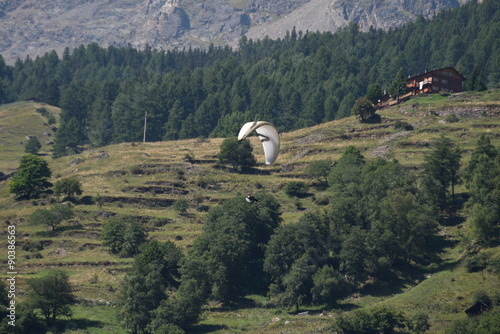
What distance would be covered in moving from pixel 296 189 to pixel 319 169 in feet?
18.9

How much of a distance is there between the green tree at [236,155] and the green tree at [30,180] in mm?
30817

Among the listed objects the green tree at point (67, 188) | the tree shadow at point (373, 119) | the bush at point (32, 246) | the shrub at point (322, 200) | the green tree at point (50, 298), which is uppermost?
the tree shadow at point (373, 119)

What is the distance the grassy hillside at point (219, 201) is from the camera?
59312 mm

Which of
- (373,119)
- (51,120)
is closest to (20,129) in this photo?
(51,120)

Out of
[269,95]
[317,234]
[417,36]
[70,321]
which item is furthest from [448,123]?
[417,36]

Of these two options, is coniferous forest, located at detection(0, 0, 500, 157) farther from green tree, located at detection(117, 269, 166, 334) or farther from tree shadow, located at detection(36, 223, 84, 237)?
green tree, located at detection(117, 269, 166, 334)

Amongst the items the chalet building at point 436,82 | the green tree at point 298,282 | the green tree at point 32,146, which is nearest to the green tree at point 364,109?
the chalet building at point 436,82

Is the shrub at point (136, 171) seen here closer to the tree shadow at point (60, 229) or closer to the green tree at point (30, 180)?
the green tree at point (30, 180)

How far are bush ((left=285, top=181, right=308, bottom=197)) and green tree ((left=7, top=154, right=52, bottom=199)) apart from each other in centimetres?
4004

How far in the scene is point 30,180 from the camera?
301 ft

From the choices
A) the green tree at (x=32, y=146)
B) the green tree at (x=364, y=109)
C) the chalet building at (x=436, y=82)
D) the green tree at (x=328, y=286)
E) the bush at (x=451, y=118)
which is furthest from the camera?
the green tree at (x=32, y=146)

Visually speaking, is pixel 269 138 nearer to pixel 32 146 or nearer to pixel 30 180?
pixel 30 180

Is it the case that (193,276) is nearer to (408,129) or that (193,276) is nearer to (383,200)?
(383,200)

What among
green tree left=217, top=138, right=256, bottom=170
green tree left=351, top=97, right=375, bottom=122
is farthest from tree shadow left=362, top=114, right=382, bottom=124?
green tree left=217, top=138, right=256, bottom=170
